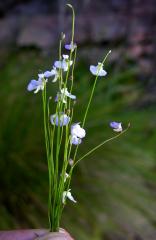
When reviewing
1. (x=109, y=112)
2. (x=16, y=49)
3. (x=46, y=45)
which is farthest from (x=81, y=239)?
(x=46, y=45)

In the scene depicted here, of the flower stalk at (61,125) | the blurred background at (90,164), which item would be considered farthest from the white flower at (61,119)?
the blurred background at (90,164)

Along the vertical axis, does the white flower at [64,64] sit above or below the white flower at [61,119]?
above

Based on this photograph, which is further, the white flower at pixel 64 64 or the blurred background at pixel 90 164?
the blurred background at pixel 90 164

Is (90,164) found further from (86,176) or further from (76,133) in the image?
(76,133)

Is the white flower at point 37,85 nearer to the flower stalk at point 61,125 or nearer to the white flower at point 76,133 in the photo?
the flower stalk at point 61,125

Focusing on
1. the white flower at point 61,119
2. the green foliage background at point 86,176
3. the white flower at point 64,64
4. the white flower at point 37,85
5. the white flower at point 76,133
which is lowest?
the green foliage background at point 86,176

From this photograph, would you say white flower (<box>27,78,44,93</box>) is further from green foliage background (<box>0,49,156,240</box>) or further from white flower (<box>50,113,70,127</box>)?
green foliage background (<box>0,49,156,240</box>)

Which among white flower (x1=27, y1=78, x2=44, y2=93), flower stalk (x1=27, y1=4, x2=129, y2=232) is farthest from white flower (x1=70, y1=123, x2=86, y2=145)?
white flower (x1=27, y1=78, x2=44, y2=93)

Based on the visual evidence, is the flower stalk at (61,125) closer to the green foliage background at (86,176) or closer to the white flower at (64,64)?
the white flower at (64,64)

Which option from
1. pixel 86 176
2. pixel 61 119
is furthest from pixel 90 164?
pixel 61 119
